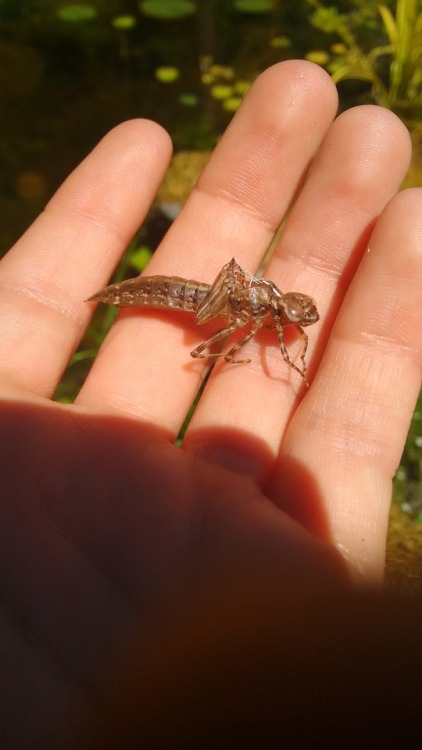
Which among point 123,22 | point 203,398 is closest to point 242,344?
point 203,398

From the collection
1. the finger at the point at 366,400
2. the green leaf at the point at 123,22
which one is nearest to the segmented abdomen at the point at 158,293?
the finger at the point at 366,400

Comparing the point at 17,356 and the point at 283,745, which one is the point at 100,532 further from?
the point at 17,356

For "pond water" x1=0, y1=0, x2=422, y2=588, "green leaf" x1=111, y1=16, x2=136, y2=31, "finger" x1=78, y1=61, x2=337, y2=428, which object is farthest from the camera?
"green leaf" x1=111, y1=16, x2=136, y2=31

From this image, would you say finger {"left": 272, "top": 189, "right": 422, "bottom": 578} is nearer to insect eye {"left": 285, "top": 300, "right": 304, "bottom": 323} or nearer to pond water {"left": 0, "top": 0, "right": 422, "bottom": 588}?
insect eye {"left": 285, "top": 300, "right": 304, "bottom": 323}

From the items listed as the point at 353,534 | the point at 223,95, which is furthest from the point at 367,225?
the point at 223,95

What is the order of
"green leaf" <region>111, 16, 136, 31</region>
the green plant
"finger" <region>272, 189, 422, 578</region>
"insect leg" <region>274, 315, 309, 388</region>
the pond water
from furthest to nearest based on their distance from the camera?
"green leaf" <region>111, 16, 136, 31</region> < the pond water < the green plant < "insect leg" <region>274, 315, 309, 388</region> < "finger" <region>272, 189, 422, 578</region>

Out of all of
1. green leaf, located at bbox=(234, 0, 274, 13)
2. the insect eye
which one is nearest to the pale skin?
the insect eye

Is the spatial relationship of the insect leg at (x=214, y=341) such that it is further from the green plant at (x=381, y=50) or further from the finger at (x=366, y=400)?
the green plant at (x=381, y=50)
